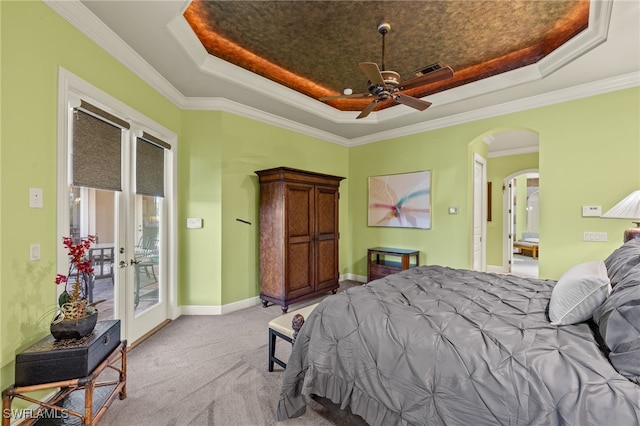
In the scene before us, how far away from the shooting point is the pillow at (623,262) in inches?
64.0

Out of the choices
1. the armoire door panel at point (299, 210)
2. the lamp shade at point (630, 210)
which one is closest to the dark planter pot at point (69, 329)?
the armoire door panel at point (299, 210)

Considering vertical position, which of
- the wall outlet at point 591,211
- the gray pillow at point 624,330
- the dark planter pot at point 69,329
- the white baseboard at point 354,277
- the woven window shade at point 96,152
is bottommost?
the white baseboard at point 354,277

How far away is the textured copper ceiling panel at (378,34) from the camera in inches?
96.3

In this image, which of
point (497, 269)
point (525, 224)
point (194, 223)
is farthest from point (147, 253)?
point (525, 224)

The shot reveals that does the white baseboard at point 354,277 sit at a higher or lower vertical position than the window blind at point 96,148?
lower

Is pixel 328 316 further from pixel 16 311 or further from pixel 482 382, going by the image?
pixel 16 311

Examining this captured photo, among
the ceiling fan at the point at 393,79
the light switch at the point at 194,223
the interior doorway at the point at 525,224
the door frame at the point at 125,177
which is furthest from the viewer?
the interior doorway at the point at 525,224

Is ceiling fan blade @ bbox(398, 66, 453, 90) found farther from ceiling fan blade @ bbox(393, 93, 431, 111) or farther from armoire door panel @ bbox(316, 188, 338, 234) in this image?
armoire door panel @ bbox(316, 188, 338, 234)

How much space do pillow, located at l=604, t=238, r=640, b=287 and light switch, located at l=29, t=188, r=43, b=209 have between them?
3.52 metres

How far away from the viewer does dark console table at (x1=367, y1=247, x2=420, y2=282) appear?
455 centimetres

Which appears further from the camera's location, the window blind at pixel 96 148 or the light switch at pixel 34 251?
the window blind at pixel 96 148

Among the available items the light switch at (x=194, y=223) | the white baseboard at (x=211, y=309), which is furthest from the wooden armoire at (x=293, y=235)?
the light switch at (x=194, y=223)

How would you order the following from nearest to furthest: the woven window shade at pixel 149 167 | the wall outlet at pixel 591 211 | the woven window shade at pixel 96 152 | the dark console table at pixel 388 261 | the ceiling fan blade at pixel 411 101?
the woven window shade at pixel 96 152 → the ceiling fan blade at pixel 411 101 → the woven window shade at pixel 149 167 → the wall outlet at pixel 591 211 → the dark console table at pixel 388 261

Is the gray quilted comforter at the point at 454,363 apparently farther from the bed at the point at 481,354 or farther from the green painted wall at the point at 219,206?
the green painted wall at the point at 219,206
